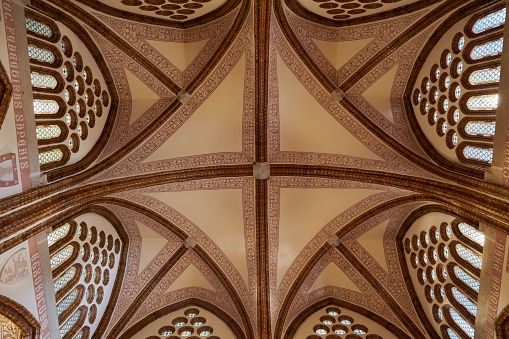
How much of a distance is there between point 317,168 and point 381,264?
12.3 feet

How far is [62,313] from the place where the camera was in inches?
467

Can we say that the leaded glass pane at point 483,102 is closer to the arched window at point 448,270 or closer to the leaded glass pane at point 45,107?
the arched window at point 448,270

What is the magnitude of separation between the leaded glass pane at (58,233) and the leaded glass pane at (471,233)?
1041cm

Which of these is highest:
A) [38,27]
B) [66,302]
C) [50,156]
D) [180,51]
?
[180,51]

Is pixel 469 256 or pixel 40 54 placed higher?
pixel 40 54

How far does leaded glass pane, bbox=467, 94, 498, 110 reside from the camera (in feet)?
34.5

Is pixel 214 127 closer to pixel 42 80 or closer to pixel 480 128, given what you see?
pixel 42 80

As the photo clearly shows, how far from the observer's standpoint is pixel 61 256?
12211 millimetres

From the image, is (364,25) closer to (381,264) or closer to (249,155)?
(249,155)

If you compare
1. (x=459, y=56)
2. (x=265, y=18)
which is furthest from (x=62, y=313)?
(x=459, y=56)

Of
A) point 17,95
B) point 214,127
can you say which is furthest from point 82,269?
point 214,127

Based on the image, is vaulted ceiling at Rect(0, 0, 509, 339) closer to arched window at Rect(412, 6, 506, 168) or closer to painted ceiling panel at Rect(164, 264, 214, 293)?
painted ceiling panel at Rect(164, 264, 214, 293)

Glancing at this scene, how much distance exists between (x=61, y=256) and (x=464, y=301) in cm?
1060

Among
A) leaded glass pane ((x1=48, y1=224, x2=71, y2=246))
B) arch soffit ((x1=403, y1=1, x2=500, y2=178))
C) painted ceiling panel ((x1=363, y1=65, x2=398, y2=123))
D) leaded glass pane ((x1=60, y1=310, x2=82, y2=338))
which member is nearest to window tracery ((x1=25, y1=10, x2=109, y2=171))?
leaded glass pane ((x1=48, y1=224, x2=71, y2=246))
